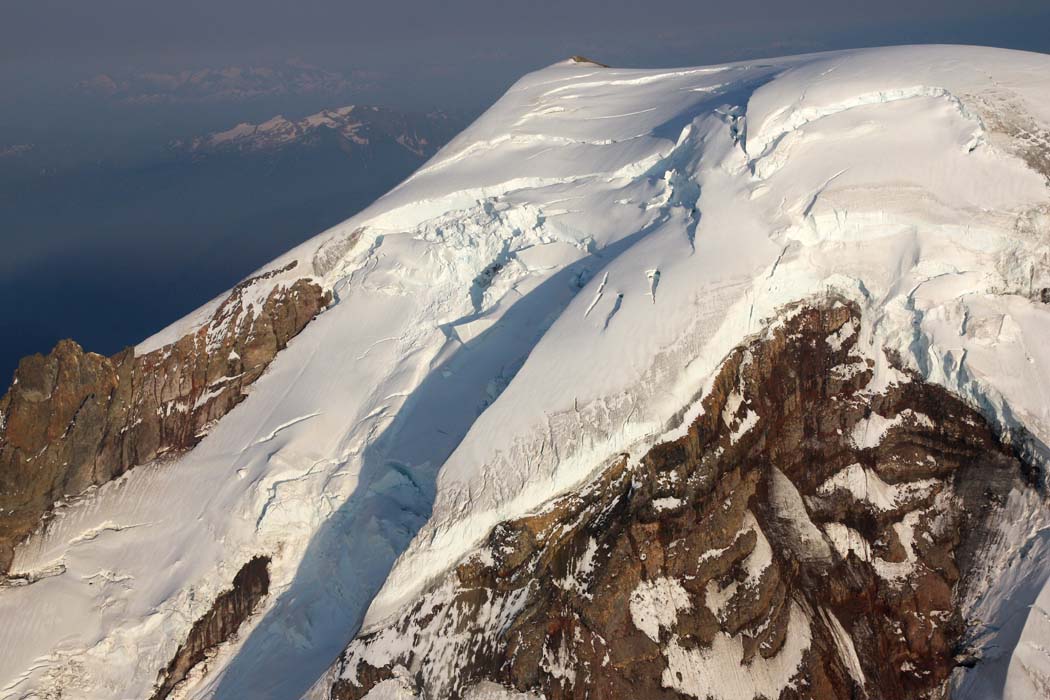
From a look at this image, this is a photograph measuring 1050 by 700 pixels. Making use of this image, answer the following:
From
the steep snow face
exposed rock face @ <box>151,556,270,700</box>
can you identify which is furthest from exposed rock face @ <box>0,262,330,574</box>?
exposed rock face @ <box>151,556,270,700</box>

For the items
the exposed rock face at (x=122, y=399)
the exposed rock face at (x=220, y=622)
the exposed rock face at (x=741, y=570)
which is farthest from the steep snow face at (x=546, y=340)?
the exposed rock face at (x=122, y=399)

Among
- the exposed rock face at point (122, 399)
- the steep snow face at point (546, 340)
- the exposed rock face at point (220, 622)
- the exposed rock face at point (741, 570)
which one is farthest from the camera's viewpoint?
the exposed rock face at point (122, 399)

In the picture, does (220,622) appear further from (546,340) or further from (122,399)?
(546,340)

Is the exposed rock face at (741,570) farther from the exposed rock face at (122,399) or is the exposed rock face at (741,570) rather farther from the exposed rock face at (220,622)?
the exposed rock face at (122,399)

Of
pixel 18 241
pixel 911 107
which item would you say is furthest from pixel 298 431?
pixel 18 241

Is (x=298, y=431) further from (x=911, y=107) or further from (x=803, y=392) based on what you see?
(x=911, y=107)

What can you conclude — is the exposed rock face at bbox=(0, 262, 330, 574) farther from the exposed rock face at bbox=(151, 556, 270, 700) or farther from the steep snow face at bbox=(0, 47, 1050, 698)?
the exposed rock face at bbox=(151, 556, 270, 700)

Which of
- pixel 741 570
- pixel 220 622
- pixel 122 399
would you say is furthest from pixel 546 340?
pixel 122 399
